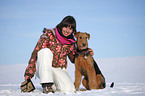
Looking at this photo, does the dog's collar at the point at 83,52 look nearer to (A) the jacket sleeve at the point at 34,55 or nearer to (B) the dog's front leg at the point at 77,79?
(B) the dog's front leg at the point at 77,79

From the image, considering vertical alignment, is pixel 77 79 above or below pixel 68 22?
below

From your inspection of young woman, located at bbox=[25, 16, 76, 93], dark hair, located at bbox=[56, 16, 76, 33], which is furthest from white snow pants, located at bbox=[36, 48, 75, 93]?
dark hair, located at bbox=[56, 16, 76, 33]

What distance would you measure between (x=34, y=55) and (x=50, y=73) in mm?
537

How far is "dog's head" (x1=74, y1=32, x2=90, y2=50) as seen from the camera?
3.96m

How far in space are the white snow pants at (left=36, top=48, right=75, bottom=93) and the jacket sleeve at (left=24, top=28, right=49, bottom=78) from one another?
0.32 ft

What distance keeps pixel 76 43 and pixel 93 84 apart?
0.93 metres

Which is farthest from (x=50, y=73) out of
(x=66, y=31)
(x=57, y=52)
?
(x=66, y=31)

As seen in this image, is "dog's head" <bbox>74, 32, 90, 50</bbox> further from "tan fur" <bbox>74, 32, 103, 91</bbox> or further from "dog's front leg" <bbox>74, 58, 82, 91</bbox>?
"dog's front leg" <bbox>74, 58, 82, 91</bbox>

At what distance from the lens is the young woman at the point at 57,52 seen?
150 inches

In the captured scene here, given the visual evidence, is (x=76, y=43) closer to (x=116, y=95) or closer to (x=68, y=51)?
(x=68, y=51)

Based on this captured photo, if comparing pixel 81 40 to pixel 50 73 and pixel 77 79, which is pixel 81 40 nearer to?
pixel 77 79

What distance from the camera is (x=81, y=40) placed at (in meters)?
3.99

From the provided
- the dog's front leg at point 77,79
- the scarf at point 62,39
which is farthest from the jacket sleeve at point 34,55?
the dog's front leg at point 77,79

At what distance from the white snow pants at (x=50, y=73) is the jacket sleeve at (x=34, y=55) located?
0.32 ft
